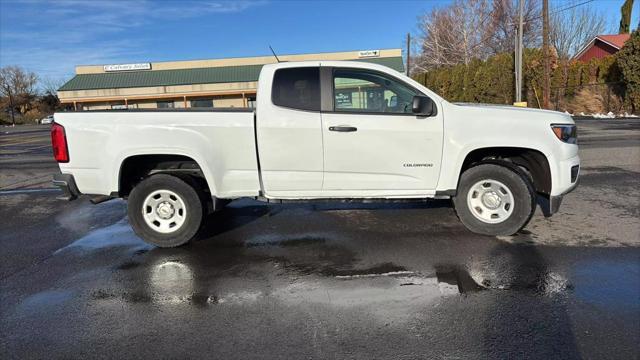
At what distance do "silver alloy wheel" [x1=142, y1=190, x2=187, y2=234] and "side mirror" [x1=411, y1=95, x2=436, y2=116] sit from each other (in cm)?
297

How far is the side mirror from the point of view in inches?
195

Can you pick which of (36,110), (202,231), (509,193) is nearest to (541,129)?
(509,193)

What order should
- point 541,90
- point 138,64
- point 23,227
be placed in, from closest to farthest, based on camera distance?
point 23,227
point 541,90
point 138,64

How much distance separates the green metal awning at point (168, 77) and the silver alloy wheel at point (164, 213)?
48.5 m

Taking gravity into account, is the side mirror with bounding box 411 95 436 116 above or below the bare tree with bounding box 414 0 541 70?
below

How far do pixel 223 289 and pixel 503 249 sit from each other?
3.00 meters

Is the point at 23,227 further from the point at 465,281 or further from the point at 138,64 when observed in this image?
the point at 138,64

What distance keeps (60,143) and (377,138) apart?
12.0ft

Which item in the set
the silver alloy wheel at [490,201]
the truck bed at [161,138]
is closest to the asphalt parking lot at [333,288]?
the silver alloy wheel at [490,201]

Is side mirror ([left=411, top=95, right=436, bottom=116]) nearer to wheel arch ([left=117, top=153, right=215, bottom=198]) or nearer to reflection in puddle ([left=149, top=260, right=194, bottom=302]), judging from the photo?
wheel arch ([left=117, top=153, right=215, bottom=198])

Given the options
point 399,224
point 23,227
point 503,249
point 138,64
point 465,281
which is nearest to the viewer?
point 465,281

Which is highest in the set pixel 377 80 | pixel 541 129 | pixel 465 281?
pixel 377 80

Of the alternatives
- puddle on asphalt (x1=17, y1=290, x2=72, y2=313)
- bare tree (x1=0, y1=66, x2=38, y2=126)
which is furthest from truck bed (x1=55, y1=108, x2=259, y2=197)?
bare tree (x1=0, y1=66, x2=38, y2=126)

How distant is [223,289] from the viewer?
420 centimetres
